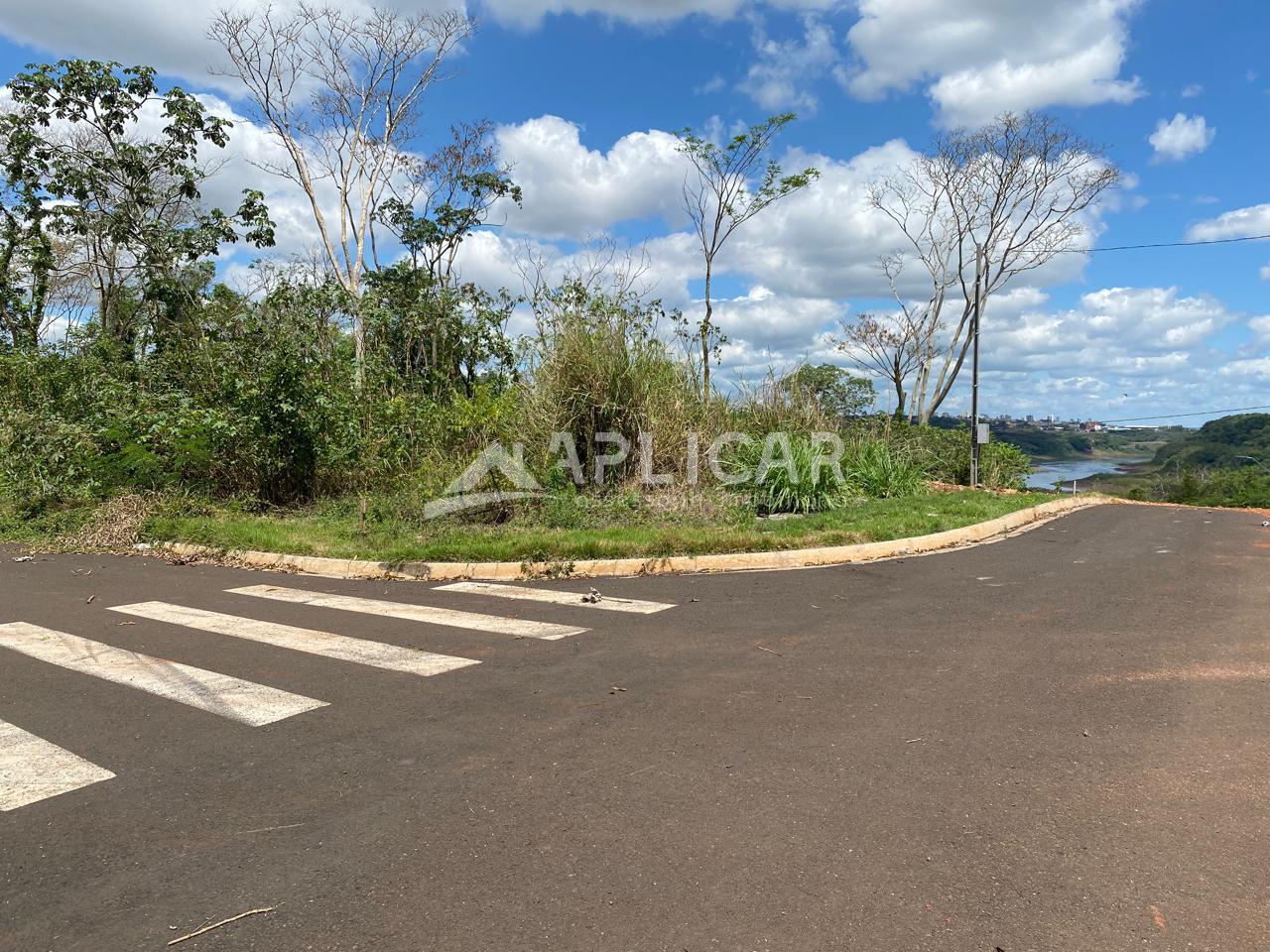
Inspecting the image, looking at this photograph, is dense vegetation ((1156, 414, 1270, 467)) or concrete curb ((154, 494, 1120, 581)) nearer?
concrete curb ((154, 494, 1120, 581))

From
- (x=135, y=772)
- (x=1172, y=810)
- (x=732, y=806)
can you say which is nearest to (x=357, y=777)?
(x=135, y=772)

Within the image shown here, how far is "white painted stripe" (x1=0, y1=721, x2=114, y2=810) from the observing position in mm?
3688

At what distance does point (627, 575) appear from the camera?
9023 millimetres

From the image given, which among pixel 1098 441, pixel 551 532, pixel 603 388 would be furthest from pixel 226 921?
pixel 1098 441

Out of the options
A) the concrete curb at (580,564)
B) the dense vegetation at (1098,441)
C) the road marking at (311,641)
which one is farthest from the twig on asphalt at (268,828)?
the dense vegetation at (1098,441)

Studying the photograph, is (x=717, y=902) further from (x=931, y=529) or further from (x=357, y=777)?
(x=931, y=529)

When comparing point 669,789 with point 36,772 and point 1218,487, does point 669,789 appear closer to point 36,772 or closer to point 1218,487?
point 36,772

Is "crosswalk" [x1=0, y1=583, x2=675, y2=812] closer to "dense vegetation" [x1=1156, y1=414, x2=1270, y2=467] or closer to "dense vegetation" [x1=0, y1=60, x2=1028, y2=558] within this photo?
"dense vegetation" [x1=0, y1=60, x2=1028, y2=558]

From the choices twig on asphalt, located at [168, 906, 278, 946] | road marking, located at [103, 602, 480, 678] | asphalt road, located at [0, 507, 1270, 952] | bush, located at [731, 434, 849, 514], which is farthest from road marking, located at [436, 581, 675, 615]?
bush, located at [731, 434, 849, 514]

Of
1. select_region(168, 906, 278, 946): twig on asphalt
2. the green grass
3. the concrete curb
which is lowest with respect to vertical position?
select_region(168, 906, 278, 946): twig on asphalt

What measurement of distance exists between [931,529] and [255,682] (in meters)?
8.95

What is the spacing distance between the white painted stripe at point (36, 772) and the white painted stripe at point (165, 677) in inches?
29.6

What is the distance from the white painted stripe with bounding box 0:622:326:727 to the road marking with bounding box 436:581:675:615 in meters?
2.99

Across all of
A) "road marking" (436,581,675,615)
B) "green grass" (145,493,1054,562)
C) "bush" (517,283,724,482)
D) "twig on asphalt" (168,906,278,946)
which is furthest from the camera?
"bush" (517,283,724,482)
